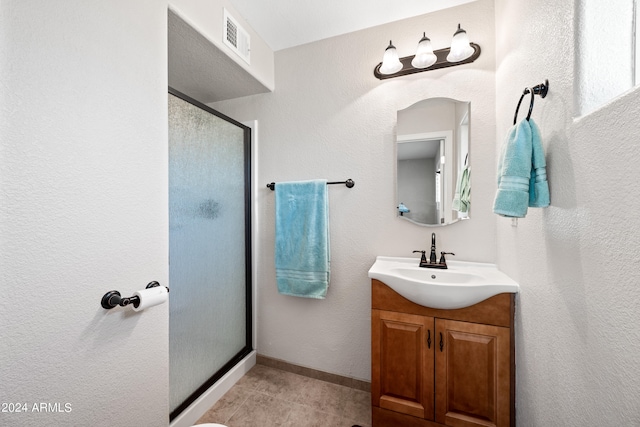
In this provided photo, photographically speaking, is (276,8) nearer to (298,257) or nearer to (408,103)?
(408,103)

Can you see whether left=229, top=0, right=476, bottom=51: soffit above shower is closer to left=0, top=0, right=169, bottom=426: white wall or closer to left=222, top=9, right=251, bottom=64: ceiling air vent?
left=222, top=9, right=251, bottom=64: ceiling air vent

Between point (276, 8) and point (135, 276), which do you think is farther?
point (276, 8)

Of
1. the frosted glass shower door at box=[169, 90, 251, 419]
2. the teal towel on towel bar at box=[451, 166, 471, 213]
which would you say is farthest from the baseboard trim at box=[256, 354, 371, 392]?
the teal towel on towel bar at box=[451, 166, 471, 213]

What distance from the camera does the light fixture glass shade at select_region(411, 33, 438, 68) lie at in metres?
1.50

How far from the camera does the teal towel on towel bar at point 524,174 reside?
90cm

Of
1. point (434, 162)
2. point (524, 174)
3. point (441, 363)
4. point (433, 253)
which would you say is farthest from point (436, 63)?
point (441, 363)

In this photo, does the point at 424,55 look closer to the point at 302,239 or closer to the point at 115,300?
the point at 302,239

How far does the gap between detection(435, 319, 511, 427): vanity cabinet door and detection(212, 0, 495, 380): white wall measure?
0.50m

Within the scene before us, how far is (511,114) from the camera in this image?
1236mm

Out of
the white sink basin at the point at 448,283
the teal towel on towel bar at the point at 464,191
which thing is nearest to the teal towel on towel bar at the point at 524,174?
the white sink basin at the point at 448,283

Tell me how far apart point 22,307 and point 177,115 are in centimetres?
101

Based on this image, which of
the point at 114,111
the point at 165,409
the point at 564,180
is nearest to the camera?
the point at 564,180

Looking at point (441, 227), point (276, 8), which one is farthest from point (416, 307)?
point (276, 8)

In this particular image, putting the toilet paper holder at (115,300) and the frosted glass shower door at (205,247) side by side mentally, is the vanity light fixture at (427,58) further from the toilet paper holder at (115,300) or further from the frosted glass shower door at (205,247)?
the toilet paper holder at (115,300)
